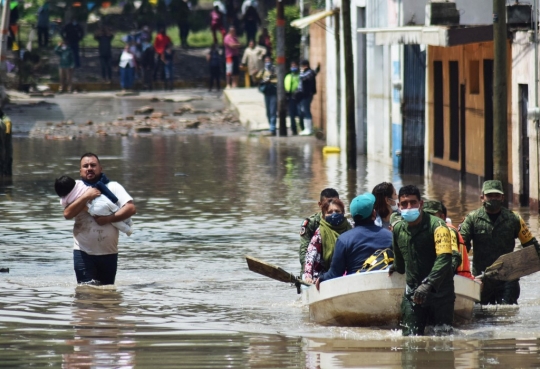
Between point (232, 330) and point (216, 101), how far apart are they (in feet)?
116

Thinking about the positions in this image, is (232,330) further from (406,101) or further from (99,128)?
(99,128)

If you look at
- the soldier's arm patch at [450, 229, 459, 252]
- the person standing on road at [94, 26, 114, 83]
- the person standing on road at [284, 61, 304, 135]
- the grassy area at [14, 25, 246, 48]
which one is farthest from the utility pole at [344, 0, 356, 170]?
the grassy area at [14, 25, 246, 48]

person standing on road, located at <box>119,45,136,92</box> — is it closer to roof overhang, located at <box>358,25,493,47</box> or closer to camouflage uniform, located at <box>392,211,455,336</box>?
roof overhang, located at <box>358,25,493,47</box>

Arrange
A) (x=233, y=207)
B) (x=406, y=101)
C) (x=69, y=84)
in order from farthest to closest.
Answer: (x=69, y=84) < (x=406, y=101) < (x=233, y=207)

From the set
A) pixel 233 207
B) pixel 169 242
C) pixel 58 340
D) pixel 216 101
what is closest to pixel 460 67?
pixel 233 207

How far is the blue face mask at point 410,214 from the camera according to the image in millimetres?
10797

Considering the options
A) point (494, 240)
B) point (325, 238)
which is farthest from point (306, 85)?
point (325, 238)

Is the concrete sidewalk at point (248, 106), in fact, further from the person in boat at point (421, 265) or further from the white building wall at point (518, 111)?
the person in boat at point (421, 265)

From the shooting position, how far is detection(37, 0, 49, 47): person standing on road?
53406mm

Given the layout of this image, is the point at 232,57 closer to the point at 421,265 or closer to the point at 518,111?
the point at 518,111

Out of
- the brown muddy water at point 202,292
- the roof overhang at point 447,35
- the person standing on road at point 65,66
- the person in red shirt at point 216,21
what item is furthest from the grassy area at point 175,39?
the roof overhang at point 447,35

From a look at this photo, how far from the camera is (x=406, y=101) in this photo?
28.2 metres

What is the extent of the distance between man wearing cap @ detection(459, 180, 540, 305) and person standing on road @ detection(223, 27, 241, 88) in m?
35.9

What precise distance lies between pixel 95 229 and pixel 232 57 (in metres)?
35.5
